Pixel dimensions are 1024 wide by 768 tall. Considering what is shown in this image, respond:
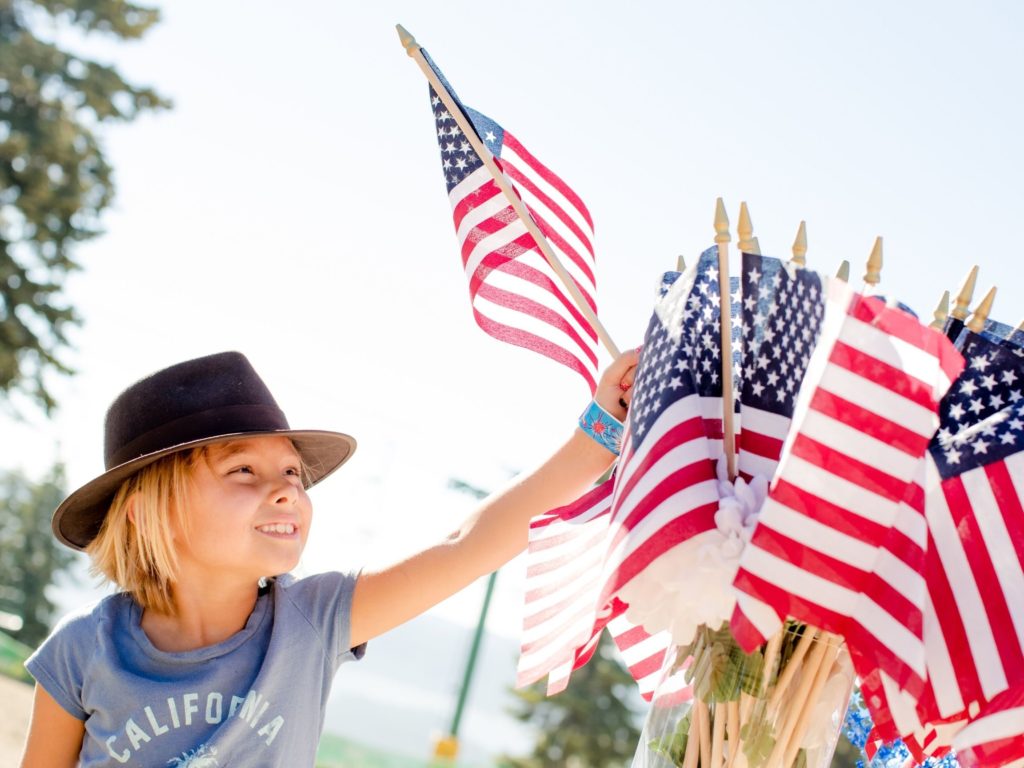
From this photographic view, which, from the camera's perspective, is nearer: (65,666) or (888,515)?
(888,515)

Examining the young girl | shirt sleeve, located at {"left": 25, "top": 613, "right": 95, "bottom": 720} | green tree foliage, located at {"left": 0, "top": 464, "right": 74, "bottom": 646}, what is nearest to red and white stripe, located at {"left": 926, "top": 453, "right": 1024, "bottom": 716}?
the young girl

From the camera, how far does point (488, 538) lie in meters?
2.66

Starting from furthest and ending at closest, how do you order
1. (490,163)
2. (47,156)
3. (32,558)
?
(32,558)
(47,156)
(490,163)

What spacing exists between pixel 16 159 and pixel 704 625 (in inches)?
696

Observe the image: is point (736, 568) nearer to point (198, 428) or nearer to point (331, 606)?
point (331, 606)

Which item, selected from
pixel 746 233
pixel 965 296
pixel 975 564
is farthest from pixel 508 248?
pixel 975 564

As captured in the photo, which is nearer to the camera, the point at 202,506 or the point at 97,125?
the point at 202,506

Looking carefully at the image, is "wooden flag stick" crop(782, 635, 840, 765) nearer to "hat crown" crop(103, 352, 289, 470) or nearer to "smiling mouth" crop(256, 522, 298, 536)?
"smiling mouth" crop(256, 522, 298, 536)

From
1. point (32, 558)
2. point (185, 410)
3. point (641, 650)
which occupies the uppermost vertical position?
point (32, 558)

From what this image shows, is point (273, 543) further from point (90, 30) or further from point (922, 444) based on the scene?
point (90, 30)


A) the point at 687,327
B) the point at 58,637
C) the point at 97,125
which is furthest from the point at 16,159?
the point at 687,327

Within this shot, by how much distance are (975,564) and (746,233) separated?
608 mm

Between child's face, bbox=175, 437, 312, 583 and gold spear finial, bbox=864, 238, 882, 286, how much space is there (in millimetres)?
1578

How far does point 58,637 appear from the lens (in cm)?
291
